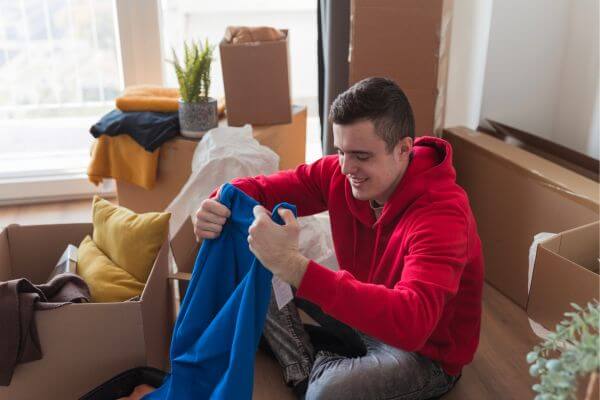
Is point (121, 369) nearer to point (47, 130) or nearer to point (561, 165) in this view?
point (561, 165)

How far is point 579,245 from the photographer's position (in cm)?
169

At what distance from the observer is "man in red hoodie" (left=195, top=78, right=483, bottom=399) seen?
3.88ft

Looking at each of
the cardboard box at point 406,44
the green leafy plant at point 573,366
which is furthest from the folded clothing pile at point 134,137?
the green leafy plant at point 573,366

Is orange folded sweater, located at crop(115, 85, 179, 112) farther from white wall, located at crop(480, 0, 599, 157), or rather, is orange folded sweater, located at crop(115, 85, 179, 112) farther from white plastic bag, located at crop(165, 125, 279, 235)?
white wall, located at crop(480, 0, 599, 157)

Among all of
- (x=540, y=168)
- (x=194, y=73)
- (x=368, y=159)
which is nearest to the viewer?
(x=368, y=159)

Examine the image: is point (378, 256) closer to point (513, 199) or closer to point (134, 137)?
point (513, 199)

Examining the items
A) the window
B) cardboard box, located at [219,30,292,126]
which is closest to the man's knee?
cardboard box, located at [219,30,292,126]

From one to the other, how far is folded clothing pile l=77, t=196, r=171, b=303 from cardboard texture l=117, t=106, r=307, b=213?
0.62m

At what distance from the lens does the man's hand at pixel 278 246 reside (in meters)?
1.16

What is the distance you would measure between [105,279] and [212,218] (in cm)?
52

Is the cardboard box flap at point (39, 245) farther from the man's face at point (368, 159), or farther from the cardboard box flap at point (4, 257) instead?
the man's face at point (368, 159)

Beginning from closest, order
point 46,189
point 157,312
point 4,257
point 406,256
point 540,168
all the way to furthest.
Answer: point 406,256 → point 157,312 → point 4,257 → point 540,168 → point 46,189

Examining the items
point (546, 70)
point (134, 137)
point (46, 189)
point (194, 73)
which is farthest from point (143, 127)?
point (546, 70)

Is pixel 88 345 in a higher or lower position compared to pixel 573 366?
lower
